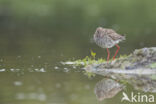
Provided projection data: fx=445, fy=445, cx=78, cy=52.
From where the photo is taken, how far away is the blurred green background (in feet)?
33.4

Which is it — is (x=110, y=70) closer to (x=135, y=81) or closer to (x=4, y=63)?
(x=135, y=81)

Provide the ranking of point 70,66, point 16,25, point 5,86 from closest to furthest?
point 5,86
point 70,66
point 16,25

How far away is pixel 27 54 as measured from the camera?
1644 cm

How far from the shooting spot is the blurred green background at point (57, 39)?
33.4 ft

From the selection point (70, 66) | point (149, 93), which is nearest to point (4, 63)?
point (70, 66)

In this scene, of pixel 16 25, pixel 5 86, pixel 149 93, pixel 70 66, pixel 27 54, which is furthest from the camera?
pixel 16 25

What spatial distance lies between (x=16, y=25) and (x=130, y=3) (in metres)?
16.7

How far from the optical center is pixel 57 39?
866 inches

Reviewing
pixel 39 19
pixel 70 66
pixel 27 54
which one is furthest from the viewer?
pixel 39 19

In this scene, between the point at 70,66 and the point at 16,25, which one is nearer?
the point at 70,66

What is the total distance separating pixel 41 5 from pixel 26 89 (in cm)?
3431

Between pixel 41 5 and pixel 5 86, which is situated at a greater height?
pixel 5 86

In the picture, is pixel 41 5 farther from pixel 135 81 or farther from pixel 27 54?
pixel 135 81

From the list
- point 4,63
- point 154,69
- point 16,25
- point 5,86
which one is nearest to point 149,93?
point 154,69
